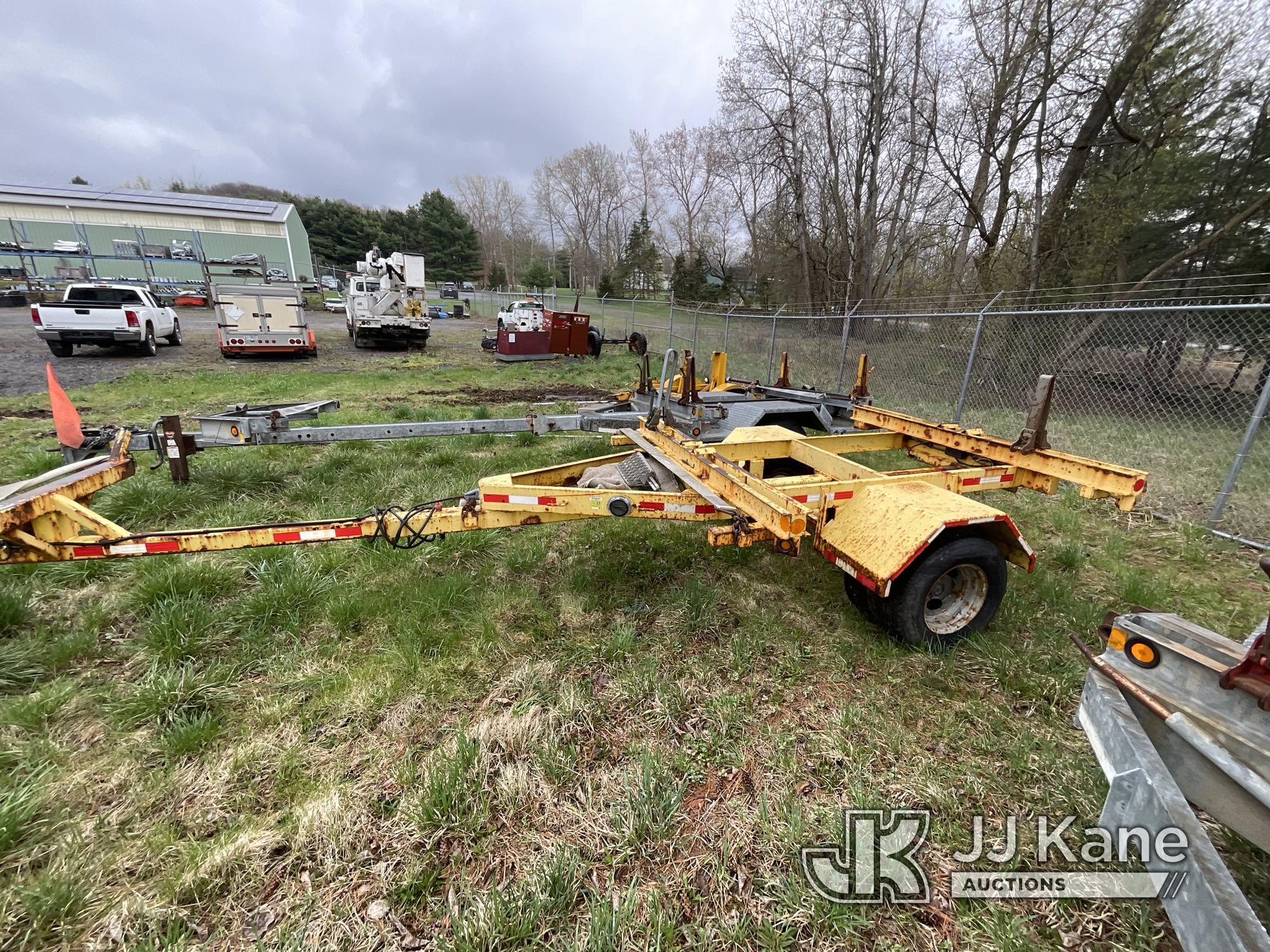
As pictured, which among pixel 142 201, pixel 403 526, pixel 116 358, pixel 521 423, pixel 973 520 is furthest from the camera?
pixel 142 201

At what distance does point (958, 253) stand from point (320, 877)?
810 inches

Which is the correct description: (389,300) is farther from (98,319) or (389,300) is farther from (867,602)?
(867,602)

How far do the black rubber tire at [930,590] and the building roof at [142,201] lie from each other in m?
54.5

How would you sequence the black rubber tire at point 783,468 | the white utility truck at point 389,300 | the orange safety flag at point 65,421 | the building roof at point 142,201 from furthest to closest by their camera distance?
1. the building roof at point 142,201
2. the white utility truck at point 389,300
3. the black rubber tire at point 783,468
4. the orange safety flag at point 65,421

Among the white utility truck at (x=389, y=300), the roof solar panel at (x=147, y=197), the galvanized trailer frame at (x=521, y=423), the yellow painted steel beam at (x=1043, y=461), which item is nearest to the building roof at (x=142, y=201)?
the roof solar panel at (x=147, y=197)

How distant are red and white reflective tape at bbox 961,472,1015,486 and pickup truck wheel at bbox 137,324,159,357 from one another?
18984 mm

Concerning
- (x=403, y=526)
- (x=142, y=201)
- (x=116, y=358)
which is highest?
(x=142, y=201)

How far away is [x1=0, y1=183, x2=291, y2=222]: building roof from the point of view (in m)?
40.3

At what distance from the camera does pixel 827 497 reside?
3094 mm

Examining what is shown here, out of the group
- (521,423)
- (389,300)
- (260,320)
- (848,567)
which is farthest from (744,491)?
(389,300)

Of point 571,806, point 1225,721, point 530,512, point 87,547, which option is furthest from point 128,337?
point 1225,721

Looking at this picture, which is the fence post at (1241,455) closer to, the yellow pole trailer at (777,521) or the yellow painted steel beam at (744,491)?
the yellow pole trailer at (777,521)

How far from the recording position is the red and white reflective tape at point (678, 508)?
2971mm

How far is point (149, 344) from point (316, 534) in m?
16.8
